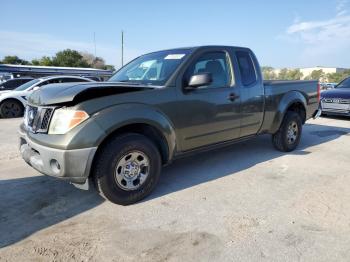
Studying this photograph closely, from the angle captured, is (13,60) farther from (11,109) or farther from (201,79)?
(201,79)

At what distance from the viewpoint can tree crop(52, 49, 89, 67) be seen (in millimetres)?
53000

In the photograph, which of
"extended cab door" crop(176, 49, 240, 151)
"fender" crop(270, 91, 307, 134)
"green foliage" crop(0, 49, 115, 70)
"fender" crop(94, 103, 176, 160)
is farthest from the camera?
"green foliage" crop(0, 49, 115, 70)

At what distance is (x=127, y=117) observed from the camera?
345 cm

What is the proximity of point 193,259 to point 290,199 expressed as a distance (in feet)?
5.72

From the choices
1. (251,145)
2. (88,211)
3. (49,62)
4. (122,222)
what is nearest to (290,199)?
(122,222)

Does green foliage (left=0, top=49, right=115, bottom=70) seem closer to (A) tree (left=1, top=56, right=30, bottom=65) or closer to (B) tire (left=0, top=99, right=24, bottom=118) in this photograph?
(A) tree (left=1, top=56, right=30, bottom=65)

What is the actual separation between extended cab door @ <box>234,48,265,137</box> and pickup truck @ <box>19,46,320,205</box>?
0.05 ft

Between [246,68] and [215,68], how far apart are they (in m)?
0.74

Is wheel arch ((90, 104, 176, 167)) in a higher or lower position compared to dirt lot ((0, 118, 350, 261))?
higher

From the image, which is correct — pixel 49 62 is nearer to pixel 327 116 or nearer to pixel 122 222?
pixel 327 116

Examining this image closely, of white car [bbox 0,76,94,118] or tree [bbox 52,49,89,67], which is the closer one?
white car [bbox 0,76,94,118]

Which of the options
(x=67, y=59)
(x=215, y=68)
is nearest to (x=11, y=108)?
(x=215, y=68)

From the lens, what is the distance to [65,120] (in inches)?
127

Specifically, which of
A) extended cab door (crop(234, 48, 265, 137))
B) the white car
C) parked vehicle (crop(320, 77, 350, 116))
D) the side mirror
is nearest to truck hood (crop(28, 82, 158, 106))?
the side mirror
